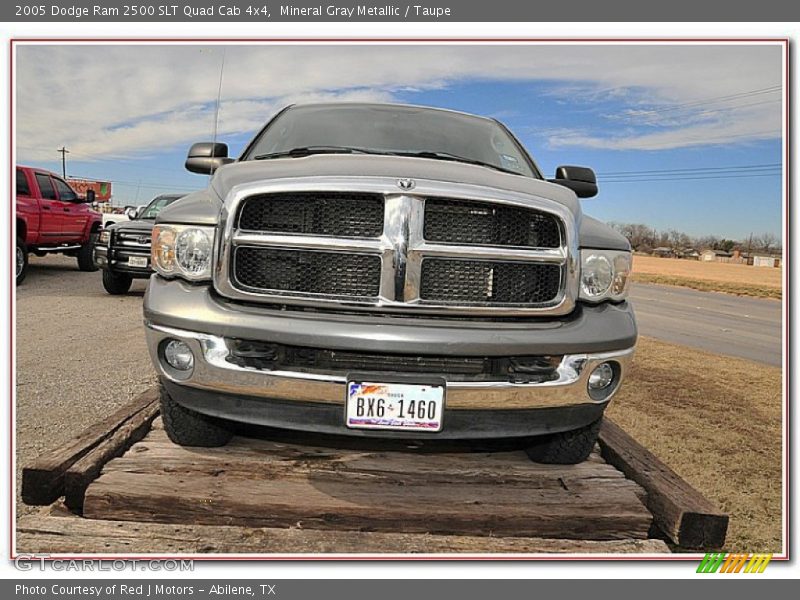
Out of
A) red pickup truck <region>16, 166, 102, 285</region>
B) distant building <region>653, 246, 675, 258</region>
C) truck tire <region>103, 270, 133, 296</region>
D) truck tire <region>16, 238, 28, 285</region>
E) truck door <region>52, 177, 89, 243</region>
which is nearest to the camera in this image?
truck tire <region>103, 270, 133, 296</region>

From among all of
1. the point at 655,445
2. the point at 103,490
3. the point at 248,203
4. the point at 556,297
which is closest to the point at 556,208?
the point at 556,297

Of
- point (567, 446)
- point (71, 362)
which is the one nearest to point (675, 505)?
point (567, 446)

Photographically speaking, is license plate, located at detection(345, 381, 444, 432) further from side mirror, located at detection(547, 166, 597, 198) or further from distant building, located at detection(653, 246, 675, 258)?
distant building, located at detection(653, 246, 675, 258)

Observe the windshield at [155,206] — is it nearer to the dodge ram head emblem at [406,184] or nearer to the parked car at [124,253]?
the parked car at [124,253]

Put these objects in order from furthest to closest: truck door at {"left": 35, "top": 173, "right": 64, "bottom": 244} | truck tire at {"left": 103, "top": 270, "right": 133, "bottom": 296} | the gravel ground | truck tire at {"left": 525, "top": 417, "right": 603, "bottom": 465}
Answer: truck door at {"left": 35, "top": 173, "right": 64, "bottom": 244}
truck tire at {"left": 103, "top": 270, "right": 133, "bottom": 296}
the gravel ground
truck tire at {"left": 525, "top": 417, "right": 603, "bottom": 465}

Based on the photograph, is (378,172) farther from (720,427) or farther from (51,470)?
(720,427)

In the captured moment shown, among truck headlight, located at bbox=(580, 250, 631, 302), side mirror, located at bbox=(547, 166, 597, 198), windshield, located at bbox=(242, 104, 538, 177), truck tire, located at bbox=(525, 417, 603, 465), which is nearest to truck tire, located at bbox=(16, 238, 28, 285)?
windshield, located at bbox=(242, 104, 538, 177)

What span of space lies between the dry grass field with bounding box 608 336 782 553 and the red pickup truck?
9.87 m

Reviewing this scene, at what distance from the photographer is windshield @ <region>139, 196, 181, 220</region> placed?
446 inches

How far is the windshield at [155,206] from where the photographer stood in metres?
11.3

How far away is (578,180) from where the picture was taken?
12.0 ft

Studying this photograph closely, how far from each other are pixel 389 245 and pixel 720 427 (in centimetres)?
349

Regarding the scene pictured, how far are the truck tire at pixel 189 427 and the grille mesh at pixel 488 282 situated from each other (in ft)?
3.84

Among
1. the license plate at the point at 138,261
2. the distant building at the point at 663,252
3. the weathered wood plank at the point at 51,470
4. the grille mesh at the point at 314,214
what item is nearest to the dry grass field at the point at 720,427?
the grille mesh at the point at 314,214
